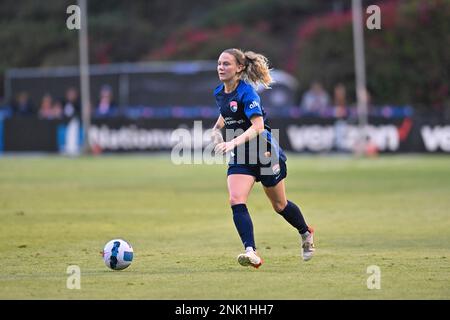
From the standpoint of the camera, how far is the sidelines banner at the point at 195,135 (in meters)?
35.2

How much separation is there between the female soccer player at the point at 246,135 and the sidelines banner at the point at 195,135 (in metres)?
23.1

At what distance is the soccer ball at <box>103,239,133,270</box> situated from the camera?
11.5 metres

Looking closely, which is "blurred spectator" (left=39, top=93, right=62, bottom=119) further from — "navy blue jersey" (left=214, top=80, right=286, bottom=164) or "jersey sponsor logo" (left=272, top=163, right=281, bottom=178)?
"jersey sponsor logo" (left=272, top=163, right=281, bottom=178)

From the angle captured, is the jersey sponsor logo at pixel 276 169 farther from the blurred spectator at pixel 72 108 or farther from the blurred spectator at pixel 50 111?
the blurred spectator at pixel 50 111

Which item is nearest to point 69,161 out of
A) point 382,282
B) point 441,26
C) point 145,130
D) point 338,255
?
point 145,130

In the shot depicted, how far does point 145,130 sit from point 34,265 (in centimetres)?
2679

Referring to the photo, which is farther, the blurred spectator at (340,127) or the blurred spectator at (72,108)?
the blurred spectator at (72,108)

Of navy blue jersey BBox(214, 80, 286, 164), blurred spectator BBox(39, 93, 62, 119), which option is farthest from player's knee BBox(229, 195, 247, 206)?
blurred spectator BBox(39, 93, 62, 119)

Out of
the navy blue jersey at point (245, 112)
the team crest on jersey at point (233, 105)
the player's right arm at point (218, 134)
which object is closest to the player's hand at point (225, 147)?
the navy blue jersey at point (245, 112)

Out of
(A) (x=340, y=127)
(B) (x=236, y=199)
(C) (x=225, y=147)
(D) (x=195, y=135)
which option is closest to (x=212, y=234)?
(B) (x=236, y=199)

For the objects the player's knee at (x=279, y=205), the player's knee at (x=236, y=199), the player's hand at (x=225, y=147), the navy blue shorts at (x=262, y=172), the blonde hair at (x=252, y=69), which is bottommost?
the player's knee at (x=279, y=205)

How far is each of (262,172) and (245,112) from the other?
2.24 ft

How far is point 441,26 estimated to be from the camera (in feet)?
140

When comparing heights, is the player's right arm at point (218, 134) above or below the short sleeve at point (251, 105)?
below
